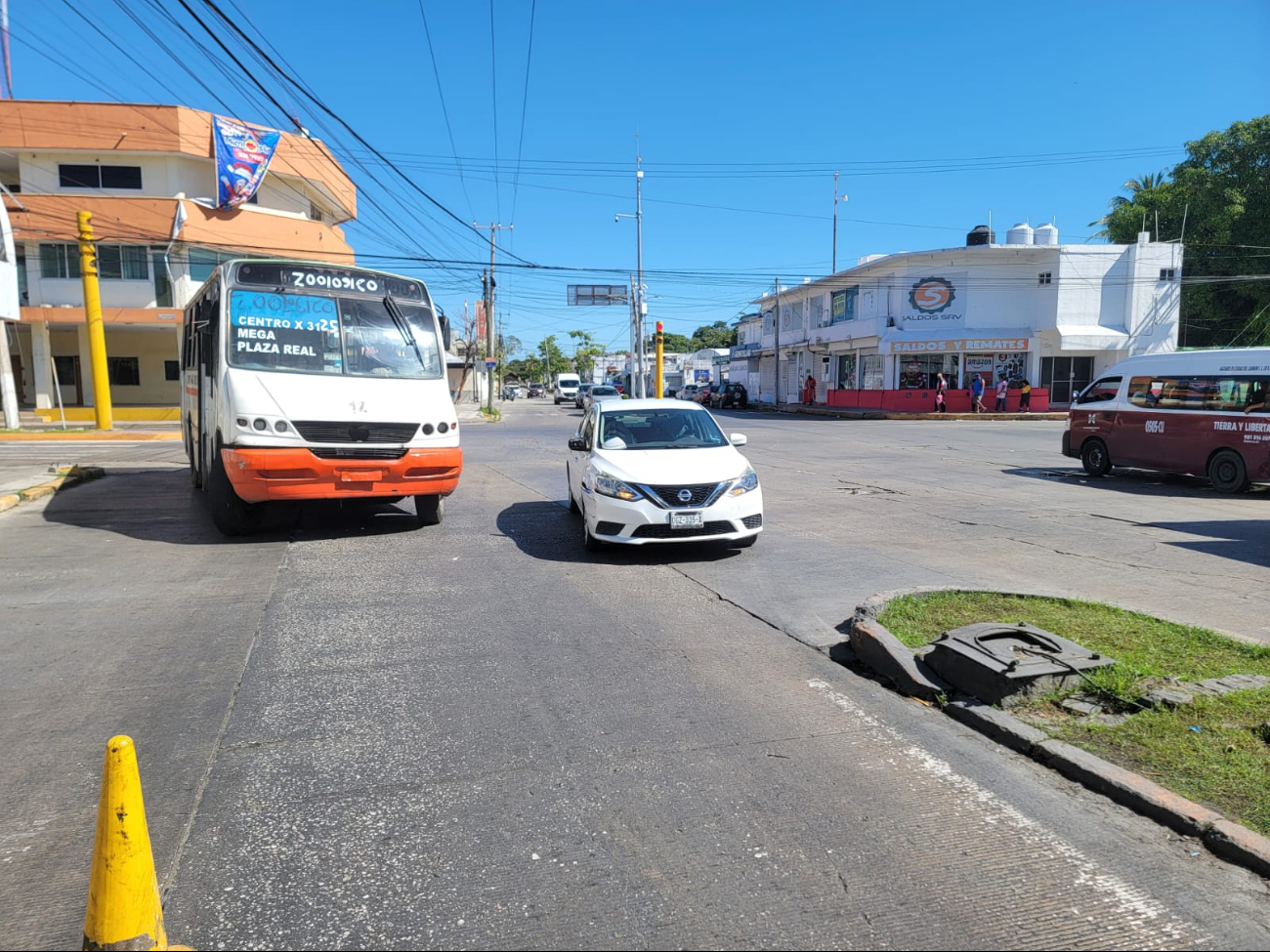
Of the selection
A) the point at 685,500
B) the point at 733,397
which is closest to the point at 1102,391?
the point at 685,500

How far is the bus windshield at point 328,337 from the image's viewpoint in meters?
9.35

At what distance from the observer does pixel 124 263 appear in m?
30.5

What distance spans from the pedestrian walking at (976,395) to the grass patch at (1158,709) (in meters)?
33.5

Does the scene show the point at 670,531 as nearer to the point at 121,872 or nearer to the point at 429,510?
the point at 429,510

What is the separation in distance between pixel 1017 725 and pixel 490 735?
2696mm

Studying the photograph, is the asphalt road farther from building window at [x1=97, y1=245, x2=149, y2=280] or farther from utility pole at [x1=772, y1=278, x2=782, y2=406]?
→ utility pole at [x1=772, y1=278, x2=782, y2=406]

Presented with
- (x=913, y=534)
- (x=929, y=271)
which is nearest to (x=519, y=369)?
(x=929, y=271)

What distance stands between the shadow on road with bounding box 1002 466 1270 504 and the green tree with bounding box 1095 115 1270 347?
33.6 metres

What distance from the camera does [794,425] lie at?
33.1m

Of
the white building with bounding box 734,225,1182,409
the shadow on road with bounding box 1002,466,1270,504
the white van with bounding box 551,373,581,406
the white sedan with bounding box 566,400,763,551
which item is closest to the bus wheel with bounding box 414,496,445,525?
the white sedan with bounding box 566,400,763,551

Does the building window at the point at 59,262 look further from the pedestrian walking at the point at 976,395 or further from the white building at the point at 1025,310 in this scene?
the pedestrian walking at the point at 976,395

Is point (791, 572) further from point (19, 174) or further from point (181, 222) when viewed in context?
point (19, 174)

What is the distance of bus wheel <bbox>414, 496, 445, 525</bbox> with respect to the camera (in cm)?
1055

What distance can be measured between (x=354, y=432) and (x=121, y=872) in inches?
275
